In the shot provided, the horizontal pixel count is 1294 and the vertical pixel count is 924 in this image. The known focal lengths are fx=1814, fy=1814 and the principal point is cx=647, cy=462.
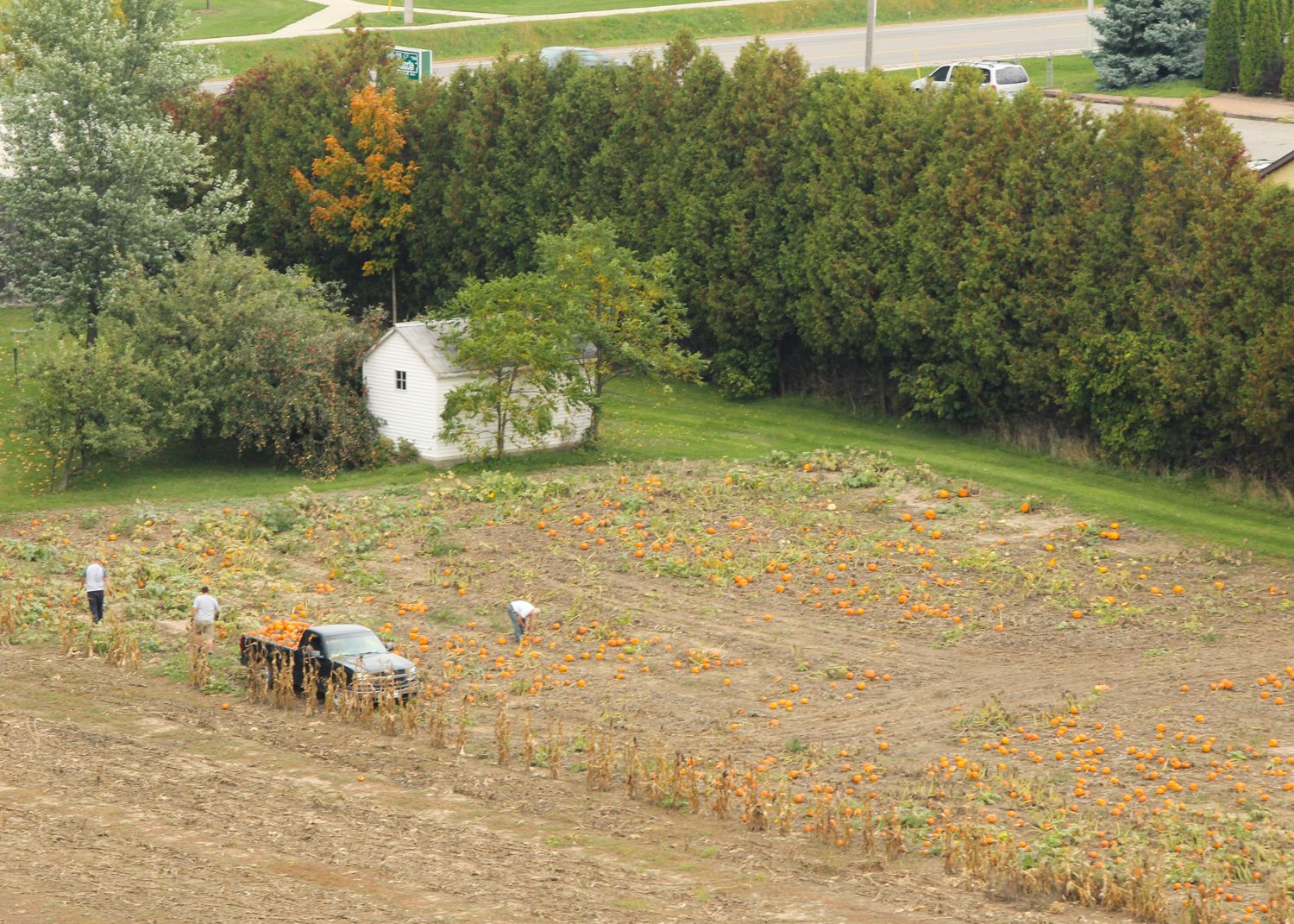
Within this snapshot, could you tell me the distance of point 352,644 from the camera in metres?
26.3

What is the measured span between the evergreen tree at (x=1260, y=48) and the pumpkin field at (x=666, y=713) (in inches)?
1052

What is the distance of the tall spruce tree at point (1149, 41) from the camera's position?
193 feet

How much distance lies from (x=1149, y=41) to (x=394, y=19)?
101 ft

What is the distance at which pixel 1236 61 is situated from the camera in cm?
5853

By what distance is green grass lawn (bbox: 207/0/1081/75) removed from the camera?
227ft

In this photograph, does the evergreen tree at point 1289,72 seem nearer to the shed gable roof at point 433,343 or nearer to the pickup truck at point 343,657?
the shed gable roof at point 433,343

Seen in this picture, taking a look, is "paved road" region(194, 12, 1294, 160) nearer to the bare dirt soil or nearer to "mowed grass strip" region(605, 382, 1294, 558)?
"mowed grass strip" region(605, 382, 1294, 558)

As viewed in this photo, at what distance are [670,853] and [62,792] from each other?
24.6ft

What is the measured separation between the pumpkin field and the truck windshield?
0.86m

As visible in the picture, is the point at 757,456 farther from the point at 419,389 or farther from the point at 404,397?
the point at 404,397

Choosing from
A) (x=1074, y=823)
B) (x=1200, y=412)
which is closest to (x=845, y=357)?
(x=1200, y=412)

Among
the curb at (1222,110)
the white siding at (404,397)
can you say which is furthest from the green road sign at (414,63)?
the curb at (1222,110)

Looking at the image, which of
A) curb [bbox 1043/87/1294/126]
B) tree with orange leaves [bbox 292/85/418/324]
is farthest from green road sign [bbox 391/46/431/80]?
curb [bbox 1043/87/1294/126]

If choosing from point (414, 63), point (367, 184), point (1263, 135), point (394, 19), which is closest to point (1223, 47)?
point (1263, 135)
